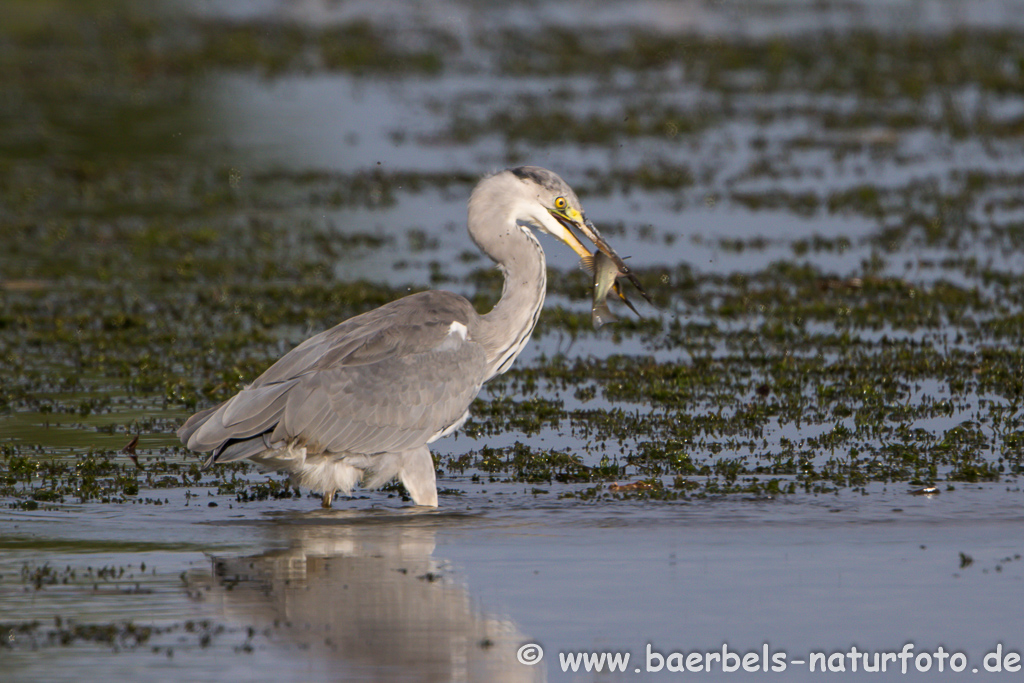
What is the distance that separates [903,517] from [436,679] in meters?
3.18

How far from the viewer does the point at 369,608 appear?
701cm

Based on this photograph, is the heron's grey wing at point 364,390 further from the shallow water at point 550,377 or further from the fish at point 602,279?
the fish at point 602,279

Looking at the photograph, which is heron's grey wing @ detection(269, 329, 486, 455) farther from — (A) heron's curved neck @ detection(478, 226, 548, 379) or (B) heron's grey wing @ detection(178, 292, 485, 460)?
(A) heron's curved neck @ detection(478, 226, 548, 379)

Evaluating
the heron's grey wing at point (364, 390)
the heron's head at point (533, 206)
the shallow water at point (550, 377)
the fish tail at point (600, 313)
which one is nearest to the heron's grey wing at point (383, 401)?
the heron's grey wing at point (364, 390)

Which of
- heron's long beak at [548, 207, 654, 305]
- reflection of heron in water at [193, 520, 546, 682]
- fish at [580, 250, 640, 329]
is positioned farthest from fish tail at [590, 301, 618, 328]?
reflection of heron in water at [193, 520, 546, 682]

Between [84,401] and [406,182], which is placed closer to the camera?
[84,401]

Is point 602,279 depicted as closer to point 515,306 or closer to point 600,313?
point 600,313

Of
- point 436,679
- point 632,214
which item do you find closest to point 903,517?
point 436,679

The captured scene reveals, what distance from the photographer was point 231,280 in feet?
47.9

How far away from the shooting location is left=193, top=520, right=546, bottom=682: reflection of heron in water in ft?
20.9

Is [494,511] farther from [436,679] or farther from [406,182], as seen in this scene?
[406,182]

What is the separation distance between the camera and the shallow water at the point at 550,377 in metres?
6.85

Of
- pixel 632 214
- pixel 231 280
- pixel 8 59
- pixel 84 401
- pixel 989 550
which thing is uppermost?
pixel 8 59

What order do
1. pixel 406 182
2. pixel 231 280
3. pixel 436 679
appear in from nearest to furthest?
1. pixel 436 679
2. pixel 231 280
3. pixel 406 182
